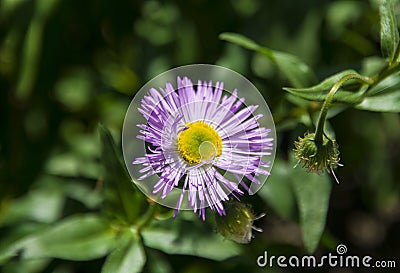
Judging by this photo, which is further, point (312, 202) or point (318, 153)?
point (312, 202)

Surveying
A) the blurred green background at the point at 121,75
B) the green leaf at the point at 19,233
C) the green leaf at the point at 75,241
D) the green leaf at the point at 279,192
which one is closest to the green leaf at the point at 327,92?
the blurred green background at the point at 121,75

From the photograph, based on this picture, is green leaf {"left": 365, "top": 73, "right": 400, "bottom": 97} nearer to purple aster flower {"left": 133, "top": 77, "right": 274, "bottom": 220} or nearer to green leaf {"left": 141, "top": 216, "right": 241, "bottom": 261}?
purple aster flower {"left": 133, "top": 77, "right": 274, "bottom": 220}

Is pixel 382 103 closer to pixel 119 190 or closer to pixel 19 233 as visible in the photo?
pixel 119 190

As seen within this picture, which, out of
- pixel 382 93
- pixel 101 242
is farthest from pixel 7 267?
pixel 382 93

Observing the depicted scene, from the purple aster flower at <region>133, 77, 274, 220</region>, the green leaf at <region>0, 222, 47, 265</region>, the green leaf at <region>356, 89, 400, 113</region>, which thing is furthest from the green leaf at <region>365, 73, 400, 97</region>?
the green leaf at <region>0, 222, 47, 265</region>

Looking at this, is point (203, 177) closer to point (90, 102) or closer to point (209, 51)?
point (209, 51)

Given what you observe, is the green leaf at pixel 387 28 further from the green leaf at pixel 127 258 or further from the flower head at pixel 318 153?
the green leaf at pixel 127 258

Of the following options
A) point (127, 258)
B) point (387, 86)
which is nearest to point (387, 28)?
point (387, 86)

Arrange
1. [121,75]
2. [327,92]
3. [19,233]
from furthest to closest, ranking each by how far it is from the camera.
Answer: [121,75]
[19,233]
[327,92]
